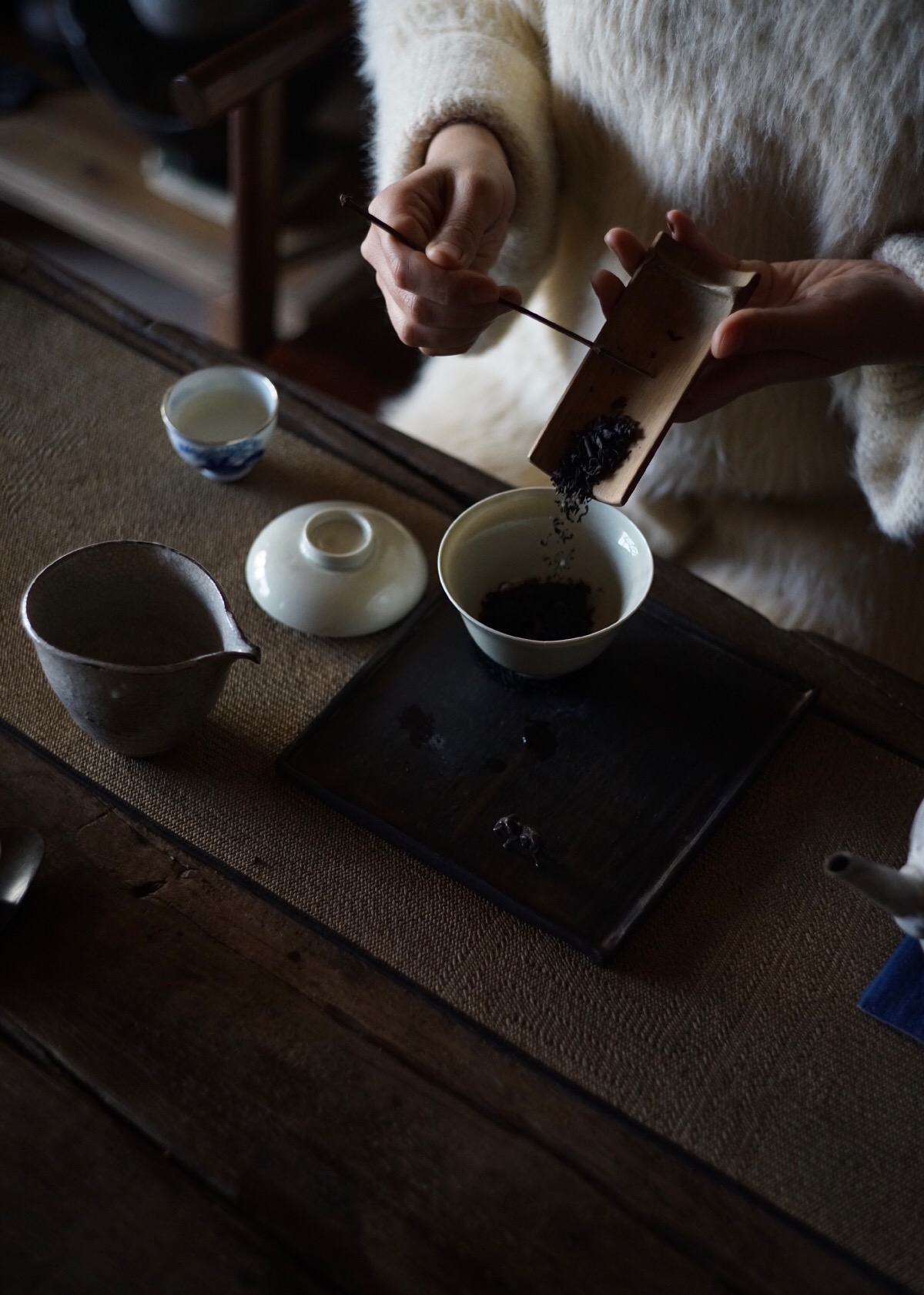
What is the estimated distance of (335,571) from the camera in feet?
3.11

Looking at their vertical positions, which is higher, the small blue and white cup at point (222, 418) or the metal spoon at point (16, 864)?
the small blue and white cup at point (222, 418)

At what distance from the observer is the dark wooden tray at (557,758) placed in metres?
0.81

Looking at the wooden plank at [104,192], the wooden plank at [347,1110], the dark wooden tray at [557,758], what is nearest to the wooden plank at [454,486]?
the dark wooden tray at [557,758]

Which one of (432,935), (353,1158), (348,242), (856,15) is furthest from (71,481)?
(348,242)

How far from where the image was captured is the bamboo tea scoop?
0.92 meters

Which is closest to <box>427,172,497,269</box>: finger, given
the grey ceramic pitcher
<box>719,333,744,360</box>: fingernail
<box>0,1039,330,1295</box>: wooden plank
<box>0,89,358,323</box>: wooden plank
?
<box>719,333,744,360</box>: fingernail

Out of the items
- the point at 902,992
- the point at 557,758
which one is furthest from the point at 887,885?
the point at 557,758

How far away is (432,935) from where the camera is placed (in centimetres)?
78

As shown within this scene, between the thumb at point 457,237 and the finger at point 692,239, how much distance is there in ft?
0.55

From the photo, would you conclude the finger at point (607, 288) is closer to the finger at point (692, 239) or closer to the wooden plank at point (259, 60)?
the finger at point (692, 239)

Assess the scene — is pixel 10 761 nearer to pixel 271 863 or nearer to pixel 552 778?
pixel 271 863

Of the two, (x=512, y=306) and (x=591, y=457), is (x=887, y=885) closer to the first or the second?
(x=591, y=457)

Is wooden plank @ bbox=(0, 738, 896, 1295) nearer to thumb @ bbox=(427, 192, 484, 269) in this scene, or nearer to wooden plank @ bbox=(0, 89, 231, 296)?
thumb @ bbox=(427, 192, 484, 269)

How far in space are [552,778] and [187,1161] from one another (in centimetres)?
37
